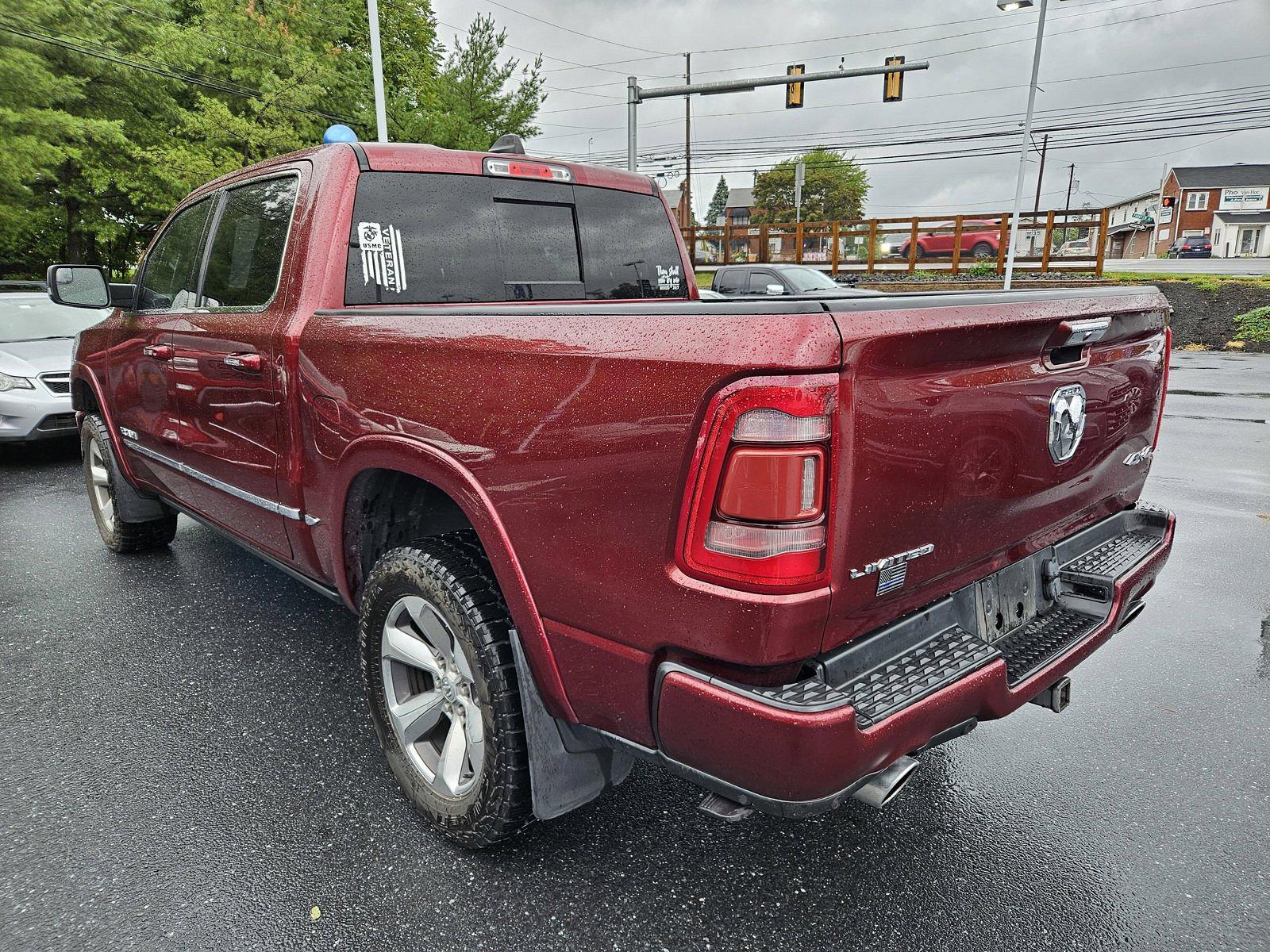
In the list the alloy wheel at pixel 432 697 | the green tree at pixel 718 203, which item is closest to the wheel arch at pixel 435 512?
the alloy wheel at pixel 432 697

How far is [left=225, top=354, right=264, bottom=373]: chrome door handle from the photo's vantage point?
282 cm

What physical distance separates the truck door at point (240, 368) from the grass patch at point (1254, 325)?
19.6 m

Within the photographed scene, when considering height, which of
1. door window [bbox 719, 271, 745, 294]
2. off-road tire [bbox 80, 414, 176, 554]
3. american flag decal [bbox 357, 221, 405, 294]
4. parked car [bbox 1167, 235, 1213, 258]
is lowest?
off-road tire [bbox 80, 414, 176, 554]

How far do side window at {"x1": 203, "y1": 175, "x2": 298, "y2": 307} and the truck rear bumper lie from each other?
220cm

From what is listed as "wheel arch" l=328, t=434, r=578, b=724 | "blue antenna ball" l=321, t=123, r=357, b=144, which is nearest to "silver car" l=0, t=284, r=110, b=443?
"blue antenna ball" l=321, t=123, r=357, b=144

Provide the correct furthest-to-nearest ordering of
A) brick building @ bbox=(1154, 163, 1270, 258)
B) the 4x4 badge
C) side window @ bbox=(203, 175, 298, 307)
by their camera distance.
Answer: brick building @ bbox=(1154, 163, 1270, 258)
side window @ bbox=(203, 175, 298, 307)
the 4x4 badge

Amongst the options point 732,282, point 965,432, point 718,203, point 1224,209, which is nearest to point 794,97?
point 732,282

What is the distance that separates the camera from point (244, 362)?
2.88 metres

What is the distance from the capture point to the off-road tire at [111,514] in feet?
15.0

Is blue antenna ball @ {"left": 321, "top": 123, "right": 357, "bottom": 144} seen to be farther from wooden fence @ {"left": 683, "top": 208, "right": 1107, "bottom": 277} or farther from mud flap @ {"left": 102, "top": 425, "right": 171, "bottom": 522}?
wooden fence @ {"left": 683, "top": 208, "right": 1107, "bottom": 277}

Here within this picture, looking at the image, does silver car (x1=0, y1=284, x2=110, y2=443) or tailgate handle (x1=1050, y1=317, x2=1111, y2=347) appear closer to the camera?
tailgate handle (x1=1050, y1=317, x2=1111, y2=347)

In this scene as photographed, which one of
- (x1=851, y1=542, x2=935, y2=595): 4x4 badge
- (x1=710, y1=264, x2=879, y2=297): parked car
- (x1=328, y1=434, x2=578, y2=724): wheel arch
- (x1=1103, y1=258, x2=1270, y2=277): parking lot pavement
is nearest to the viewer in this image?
(x1=851, y1=542, x2=935, y2=595): 4x4 badge

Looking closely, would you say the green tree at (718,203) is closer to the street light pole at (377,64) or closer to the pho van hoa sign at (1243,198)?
the pho van hoa sign at (1243,198)

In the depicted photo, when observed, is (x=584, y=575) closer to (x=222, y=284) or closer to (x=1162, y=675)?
(x=222, y=284)
